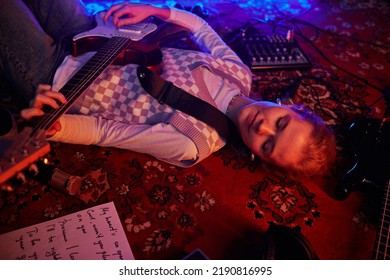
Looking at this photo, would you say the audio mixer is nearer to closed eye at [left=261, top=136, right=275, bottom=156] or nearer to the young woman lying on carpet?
the young woman lying on carpet

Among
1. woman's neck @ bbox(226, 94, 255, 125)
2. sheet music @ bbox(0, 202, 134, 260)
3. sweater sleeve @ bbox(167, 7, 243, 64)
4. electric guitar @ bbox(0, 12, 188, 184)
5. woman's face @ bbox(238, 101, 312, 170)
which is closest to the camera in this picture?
electric guitar @ bbox(0, 12, 188, 184)

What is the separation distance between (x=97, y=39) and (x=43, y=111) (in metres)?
0.46

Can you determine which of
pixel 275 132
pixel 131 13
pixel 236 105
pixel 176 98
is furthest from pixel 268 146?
pixel 131 13

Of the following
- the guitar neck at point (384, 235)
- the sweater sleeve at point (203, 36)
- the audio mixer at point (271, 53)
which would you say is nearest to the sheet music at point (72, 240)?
the guitar neck at point (384, 235)

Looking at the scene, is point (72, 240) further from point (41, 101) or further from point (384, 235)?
point (384, 235)

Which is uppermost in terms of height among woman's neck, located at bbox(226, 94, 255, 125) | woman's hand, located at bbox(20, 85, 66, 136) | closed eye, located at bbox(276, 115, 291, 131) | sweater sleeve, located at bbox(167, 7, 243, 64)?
woman's hand, located at bbox(20, 85, 66, 136)

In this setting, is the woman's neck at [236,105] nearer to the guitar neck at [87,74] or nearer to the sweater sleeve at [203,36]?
the sweater sleeve at [203,36]

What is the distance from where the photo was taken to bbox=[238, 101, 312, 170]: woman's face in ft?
3.09

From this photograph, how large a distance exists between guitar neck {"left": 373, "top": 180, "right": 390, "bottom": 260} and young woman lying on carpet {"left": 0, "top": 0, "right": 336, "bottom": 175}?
20 centimetres

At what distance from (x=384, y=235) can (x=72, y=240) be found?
849mm

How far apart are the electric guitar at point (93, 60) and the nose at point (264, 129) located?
424 mm

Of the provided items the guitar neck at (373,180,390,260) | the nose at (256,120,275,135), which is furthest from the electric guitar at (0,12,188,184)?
the guitar neck at (373,180,390,260)

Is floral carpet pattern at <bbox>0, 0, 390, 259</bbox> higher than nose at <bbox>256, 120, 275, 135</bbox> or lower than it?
lower

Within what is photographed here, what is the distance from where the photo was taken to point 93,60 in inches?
37.4
